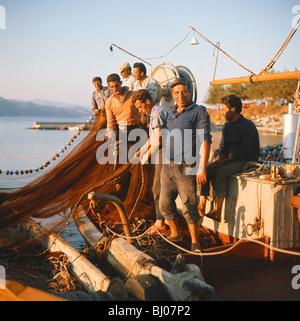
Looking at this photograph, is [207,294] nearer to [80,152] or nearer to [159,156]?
[159,156]

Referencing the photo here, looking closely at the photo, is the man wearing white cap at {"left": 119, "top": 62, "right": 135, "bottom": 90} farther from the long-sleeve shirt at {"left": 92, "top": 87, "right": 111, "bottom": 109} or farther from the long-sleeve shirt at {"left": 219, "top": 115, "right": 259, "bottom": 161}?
the long-sleeve shirt at {"left": 219, "top": 115, "right": 259, "bottom": 161}

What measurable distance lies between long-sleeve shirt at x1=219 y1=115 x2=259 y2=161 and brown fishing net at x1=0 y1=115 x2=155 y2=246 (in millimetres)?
1392

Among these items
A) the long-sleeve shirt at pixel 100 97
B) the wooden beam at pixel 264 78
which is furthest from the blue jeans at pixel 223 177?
the long-sleeve shirt at pixel 100 97

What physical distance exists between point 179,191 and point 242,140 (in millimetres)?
1369

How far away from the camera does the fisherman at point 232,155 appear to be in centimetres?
506

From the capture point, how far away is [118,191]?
5918 mm

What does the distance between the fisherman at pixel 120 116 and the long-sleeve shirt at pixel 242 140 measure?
6.38 feet

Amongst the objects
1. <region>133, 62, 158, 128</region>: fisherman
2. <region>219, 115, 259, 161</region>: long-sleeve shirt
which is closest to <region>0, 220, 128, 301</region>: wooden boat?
<region>219, 115, 259, 161</region>: long-sleeve shirt

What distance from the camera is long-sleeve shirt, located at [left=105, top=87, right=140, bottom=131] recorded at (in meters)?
6.46

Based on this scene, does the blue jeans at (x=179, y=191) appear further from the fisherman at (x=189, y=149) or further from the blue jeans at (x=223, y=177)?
the blue jeans at (x=223, y=177)

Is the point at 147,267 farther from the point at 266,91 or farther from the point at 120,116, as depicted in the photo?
the point at 266,91

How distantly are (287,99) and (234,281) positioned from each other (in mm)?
56533

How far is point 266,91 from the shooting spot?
58594mm
